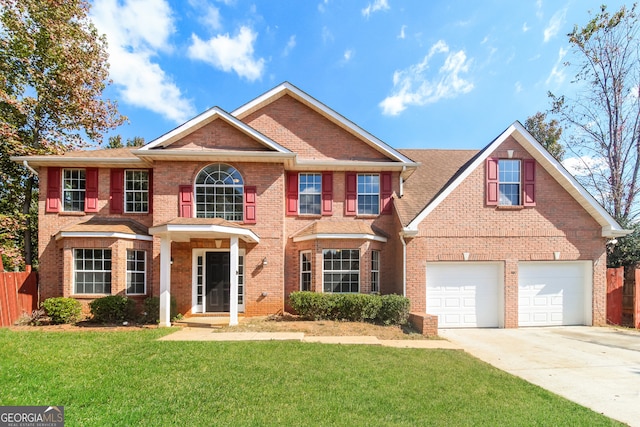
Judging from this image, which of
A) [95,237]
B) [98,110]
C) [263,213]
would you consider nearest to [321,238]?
[263,213]

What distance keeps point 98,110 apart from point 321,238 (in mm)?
15082

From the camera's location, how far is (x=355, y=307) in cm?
1103

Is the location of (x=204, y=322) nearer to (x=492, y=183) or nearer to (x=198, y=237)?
(x=198, y=237)

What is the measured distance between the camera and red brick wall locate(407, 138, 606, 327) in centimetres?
1180

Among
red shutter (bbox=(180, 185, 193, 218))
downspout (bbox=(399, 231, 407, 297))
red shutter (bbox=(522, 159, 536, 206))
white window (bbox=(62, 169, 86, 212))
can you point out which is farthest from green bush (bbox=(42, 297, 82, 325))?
red shutter (bbox=(522, 159, 536, 206))

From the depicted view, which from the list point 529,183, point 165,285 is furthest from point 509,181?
point 165,285

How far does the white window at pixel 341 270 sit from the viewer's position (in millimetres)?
12281

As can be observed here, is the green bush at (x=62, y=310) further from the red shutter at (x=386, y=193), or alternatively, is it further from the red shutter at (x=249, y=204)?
the red shutter at (x=386, y=193)

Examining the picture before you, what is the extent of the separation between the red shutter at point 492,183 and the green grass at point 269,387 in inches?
249

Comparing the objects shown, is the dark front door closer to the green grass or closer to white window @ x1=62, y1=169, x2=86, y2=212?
the green grass

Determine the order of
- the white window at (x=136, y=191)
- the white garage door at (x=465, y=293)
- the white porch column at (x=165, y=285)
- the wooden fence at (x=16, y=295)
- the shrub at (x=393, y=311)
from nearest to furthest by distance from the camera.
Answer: the white porch column at (x=165, y=285), the wooden fence at (x=16, y=295), the shrub at (x=393, y=311), the white garage door at (x=465, y=293), the white window at (x=136, y=191)

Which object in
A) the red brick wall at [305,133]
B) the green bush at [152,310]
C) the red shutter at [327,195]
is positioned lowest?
the green bush at [152,310]

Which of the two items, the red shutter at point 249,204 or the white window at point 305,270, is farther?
the white window at point 305,270

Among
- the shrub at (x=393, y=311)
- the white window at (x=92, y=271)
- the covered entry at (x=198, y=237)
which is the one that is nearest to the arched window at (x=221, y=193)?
the covered entry at (x=198, y=237)
